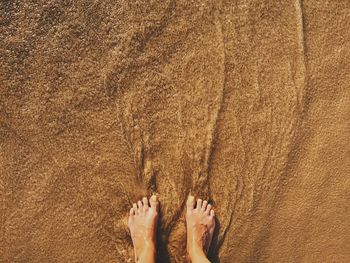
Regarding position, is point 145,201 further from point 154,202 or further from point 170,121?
point 170,121

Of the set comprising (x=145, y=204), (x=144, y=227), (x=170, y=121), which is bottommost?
(x=144, y=227)

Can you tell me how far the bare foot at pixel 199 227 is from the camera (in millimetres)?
2094

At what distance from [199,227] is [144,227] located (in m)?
0.28

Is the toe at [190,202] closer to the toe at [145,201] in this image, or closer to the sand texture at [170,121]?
the sand texture at [170,121]

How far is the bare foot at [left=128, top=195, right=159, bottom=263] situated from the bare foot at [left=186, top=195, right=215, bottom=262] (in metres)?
0.18

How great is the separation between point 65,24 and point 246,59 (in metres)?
0.86

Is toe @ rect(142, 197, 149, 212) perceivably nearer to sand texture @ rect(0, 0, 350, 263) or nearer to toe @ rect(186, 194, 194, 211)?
sand texture @ rect(0, 0, 350, 263)

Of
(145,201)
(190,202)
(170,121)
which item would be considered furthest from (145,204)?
(170,121)

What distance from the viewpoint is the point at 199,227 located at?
212 cm

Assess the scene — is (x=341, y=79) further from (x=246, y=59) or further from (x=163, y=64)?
(x=163, y=64)

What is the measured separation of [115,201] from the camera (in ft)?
6.84

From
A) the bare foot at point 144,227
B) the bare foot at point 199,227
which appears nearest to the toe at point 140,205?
the bare foot at point 144,227

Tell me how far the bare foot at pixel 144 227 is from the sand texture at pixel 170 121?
52 mm

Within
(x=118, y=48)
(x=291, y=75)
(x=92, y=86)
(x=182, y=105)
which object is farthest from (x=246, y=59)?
(x=92, y=86)
